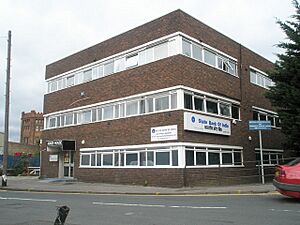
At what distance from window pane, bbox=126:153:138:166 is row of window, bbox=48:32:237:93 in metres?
5.63

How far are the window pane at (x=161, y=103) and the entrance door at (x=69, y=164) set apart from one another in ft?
33.2

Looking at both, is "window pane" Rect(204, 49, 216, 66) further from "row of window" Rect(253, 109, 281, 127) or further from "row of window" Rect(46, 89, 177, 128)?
"row of window" Rect(253, 109, 281, 127)

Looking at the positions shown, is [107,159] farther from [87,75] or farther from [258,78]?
[258,78]

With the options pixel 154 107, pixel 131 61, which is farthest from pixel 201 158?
pixel 131 61

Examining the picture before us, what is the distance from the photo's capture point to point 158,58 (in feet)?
72.7

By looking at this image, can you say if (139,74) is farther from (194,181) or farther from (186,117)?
(194,181)

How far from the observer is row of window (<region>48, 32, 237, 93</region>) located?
70.7ft

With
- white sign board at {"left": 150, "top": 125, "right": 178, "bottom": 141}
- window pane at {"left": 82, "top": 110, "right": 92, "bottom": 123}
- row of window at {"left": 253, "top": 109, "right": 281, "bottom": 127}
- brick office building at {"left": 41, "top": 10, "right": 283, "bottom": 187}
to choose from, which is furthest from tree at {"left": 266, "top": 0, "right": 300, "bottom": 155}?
window pane at {"left": 82, "top": 110, "right": 92, "bottom": 123}

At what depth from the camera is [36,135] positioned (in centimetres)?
9681

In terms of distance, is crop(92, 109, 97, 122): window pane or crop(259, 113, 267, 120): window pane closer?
crop(92, 109, 97, 122): window pane

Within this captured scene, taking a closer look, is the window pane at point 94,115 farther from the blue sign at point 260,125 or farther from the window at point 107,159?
the blue sign at point 260,125

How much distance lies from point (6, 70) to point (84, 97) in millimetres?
5895

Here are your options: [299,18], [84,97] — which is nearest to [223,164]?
[299,18]

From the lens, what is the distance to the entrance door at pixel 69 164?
94.5 ft
